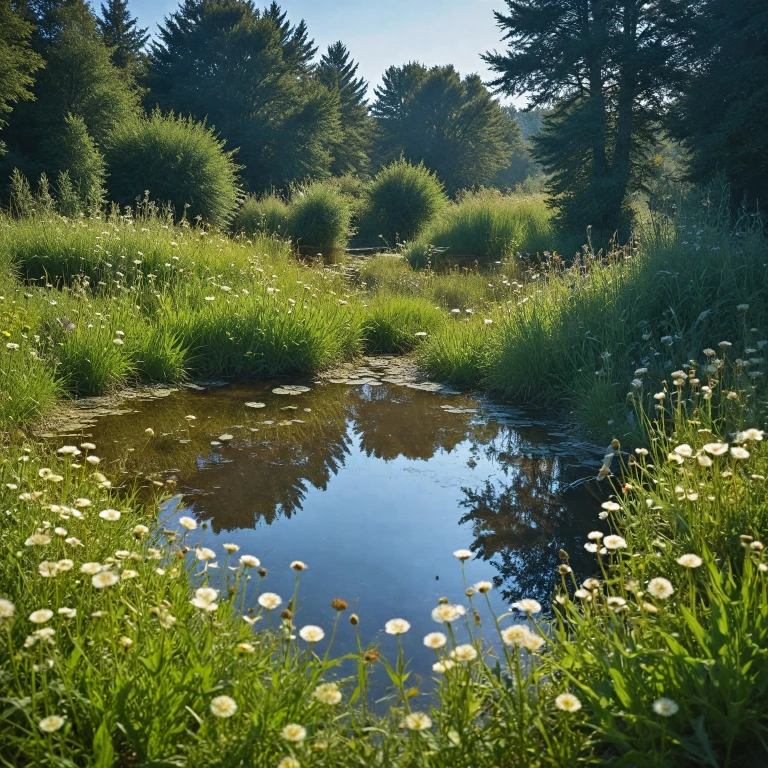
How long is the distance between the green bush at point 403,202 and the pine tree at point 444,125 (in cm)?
2033

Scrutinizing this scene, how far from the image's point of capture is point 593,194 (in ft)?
48.1

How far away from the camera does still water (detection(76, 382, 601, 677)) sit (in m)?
2.94

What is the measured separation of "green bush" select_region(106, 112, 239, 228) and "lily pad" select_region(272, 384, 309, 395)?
9297 mm

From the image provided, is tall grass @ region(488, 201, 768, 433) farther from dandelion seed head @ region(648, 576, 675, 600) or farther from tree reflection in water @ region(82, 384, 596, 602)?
dandelion seed head @ region(648, 576, 675, 600)

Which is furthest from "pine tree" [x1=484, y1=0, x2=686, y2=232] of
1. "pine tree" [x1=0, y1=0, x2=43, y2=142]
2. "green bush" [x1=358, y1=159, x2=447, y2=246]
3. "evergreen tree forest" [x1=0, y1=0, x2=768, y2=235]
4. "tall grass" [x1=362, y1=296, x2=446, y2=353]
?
"pine tree" [x1=0, y1=0, x2=43, y2=142]

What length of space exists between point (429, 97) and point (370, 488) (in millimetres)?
40944

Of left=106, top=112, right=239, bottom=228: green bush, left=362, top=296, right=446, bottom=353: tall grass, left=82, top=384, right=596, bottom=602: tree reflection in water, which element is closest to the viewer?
left=82, top=384, right=596, bottom=602: tree reflection in water

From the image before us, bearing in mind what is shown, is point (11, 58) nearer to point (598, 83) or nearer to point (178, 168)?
point (178, 168)

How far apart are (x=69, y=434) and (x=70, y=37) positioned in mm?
23317

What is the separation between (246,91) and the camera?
29.7 m

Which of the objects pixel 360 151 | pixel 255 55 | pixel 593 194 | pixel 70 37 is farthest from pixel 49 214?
pixel 360 151

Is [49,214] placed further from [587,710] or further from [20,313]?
[587,710]

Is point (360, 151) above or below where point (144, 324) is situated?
above

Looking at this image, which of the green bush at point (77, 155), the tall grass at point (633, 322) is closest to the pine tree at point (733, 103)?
the tall grass at point (633, 322)
